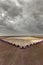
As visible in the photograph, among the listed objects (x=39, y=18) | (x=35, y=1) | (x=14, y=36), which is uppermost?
(x=35, y=1)

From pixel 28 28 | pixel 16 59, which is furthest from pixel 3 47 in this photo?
pixel 28 28

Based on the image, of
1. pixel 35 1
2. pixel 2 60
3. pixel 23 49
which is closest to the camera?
pixel 2 60

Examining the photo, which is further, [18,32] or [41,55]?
[18,32]

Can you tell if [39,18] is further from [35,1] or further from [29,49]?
[29,49]

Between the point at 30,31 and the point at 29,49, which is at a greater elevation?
the point at 30,31

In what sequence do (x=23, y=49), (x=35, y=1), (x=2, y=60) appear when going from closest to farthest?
(x=2, y=60)
(x=23, y=49)
(x=35, y=1)

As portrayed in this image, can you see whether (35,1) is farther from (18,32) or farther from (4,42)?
(4,42)
